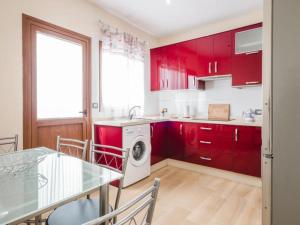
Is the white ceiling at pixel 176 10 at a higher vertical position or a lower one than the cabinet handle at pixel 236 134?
higher

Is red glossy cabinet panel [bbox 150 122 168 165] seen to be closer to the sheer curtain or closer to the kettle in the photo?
the sheer curtain

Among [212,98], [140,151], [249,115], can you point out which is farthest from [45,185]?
[212,98]

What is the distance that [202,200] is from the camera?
210cm

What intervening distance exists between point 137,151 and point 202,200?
107 centimetres

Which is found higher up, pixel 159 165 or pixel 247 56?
pixel 247 56

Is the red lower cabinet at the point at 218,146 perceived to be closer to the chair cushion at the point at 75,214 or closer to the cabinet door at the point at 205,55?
the cabinet door at the point at 205,55

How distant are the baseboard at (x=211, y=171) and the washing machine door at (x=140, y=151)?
0.42m

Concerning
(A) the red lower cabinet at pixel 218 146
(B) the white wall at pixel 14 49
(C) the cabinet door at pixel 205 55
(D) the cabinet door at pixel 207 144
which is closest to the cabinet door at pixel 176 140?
(A) the red lower cabinet at pixel 218 146

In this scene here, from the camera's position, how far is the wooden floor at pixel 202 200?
1.74 metres

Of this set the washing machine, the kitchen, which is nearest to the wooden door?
the kitchen

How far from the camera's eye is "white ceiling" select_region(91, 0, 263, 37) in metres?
2.53

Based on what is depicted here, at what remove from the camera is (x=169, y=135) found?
3215 millimetres

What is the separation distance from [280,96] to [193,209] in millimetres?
1549

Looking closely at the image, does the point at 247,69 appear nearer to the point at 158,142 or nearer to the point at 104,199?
the point at 158,142
